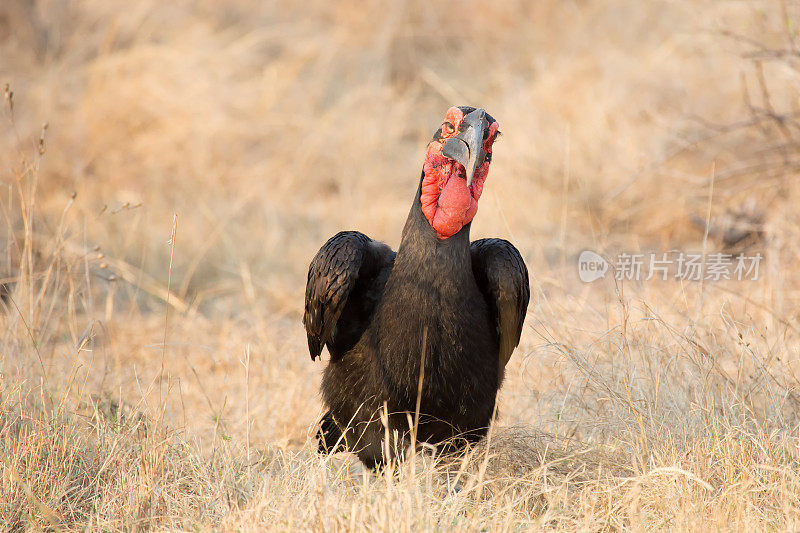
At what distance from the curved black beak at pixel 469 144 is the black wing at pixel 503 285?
40 centimetres

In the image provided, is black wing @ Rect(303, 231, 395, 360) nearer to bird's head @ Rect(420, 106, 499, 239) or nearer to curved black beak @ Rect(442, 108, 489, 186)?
bird's head @ Rect(420, 106, 499, 239)

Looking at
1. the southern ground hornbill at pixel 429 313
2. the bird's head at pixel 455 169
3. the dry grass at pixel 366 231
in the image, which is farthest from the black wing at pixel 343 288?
the dry grass at pixel 366 231

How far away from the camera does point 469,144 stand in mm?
2643

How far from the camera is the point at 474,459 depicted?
10.1ft

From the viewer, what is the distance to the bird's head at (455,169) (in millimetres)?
2654

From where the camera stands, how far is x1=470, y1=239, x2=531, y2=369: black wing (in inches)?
113

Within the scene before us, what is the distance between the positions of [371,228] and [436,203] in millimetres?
4109

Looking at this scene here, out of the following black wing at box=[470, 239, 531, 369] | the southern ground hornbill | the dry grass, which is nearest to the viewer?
the dry grass

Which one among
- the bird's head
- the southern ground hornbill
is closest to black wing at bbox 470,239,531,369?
the southern ground hornbill

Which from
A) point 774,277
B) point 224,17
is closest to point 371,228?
point 774,277

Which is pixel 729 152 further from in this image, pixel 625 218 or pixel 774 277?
pixel 774 277

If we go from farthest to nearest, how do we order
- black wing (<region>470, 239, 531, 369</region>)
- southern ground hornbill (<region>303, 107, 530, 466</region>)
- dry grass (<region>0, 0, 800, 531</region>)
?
black wing (<region>470, 239, 531, 369</region>) → southern ground hornbill (<region>303, 107, 530, 466</region>) → dry grass (<region>0, 0, 800, 531</region>)

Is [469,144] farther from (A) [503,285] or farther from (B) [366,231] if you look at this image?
(B) [366,231]

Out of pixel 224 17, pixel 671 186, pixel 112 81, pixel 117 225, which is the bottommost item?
pixel 117 225
